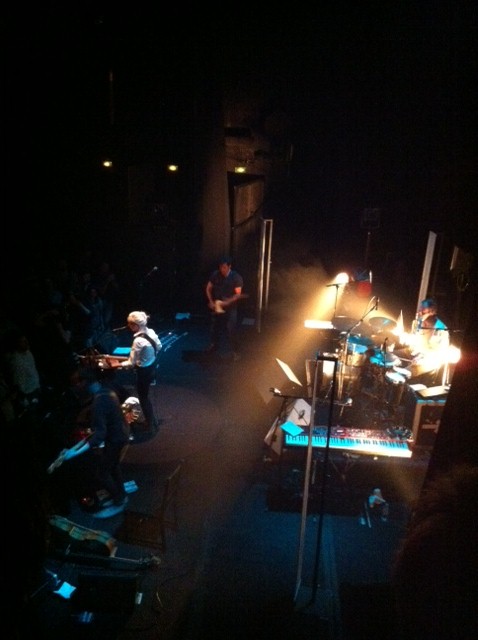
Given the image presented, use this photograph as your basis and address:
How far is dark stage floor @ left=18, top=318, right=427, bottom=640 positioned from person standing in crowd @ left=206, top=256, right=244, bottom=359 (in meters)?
2.57

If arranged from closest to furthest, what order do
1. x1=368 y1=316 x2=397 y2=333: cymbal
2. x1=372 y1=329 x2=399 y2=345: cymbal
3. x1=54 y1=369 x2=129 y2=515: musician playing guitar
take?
x1=54 y1=369 x2=129 y2=515: musician playing guitar → x1=368 y1=316 x2=397 y2=333: cymbal → x1=372 y1=329 x2=399 y2=345: cymbal

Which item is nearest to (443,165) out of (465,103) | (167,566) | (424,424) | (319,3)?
(465,103)

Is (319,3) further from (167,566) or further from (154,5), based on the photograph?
(167,566)

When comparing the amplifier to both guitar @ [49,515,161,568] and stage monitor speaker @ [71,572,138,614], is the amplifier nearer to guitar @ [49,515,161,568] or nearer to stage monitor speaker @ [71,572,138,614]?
guitar @ [49,515,161,568]

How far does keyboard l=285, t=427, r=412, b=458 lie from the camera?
5625 millimetres

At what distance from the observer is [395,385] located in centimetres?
674

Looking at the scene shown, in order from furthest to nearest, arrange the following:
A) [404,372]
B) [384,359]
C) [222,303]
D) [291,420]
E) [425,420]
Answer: [222,303] → [404,372] → [384,359] → [291,420] → [425,420]

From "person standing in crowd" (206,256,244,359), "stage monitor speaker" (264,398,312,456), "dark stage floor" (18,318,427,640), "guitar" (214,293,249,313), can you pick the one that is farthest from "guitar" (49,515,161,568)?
"guitar" (214,293,249,313)

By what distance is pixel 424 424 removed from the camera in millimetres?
5879

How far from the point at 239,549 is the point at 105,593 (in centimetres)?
146

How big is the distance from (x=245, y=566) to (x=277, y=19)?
10.2 meters

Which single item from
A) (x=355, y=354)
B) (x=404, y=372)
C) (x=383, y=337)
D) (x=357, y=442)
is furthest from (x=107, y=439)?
(x=383, y=337)

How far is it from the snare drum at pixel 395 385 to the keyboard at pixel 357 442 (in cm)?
99

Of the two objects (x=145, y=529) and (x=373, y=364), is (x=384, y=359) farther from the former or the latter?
(x=145, y=529)
